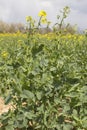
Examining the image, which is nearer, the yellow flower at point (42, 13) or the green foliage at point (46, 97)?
the green foliage at point (46, 97)

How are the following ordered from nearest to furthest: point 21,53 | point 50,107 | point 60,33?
point 50,107, point 21,53, point 60,33

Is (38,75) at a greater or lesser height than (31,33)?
lesser

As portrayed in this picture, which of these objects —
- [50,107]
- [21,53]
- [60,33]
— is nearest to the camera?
[50,107]

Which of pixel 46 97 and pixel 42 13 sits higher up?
pixel 42 13

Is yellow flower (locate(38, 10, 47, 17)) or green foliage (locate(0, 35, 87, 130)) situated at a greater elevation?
yellow flower (locate(38, 10, 47, 17))

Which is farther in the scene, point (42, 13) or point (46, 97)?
point (42, 13)

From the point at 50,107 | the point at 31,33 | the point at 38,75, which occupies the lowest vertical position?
the point at 50,107

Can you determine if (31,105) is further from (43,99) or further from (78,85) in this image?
(78,85)

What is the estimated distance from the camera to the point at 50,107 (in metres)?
3.35

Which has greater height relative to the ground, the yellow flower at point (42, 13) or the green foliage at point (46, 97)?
the yellow flower at point (42, 13)

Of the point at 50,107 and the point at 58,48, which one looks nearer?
the point at 50,107

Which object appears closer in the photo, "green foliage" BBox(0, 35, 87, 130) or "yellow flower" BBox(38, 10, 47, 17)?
"green foliage" BBox(0, 35, 87, 130)

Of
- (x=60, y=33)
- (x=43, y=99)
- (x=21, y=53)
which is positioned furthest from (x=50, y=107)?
(x=60, y=33)

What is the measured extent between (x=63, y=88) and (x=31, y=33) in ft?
2.78
